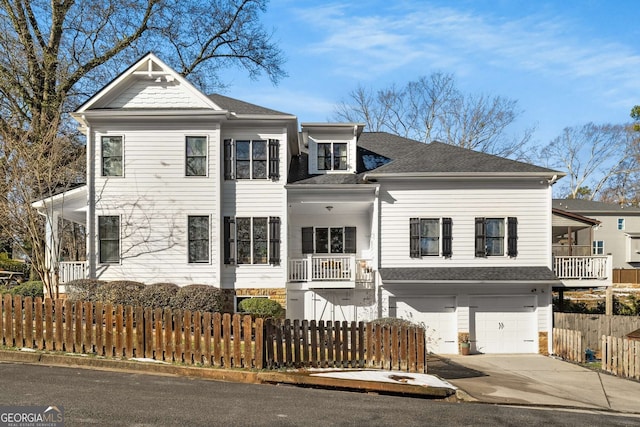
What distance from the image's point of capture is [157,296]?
19312 millimetres

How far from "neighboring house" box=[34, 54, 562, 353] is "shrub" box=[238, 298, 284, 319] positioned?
91 centimetres

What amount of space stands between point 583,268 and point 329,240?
9.57m

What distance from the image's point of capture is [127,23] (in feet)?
107

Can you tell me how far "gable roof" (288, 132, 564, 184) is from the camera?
22141 millimetres

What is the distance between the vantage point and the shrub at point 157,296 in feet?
62.9

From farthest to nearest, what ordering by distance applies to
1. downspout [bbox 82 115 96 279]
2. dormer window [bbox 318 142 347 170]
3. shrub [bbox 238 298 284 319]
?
dormer window [bbox 318 142 347 170] → downspout [bbox 82 115 96 279] → shrub [bbox 238 298 284 319]

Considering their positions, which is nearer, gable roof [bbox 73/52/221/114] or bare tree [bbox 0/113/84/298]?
bare tree [bbox 0/113/84/298]

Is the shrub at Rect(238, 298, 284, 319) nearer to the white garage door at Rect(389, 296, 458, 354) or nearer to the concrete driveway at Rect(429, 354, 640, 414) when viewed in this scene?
the white garage door at Rect(389, 296, 458, 354)

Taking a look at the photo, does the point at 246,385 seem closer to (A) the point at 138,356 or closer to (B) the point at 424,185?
(A) the point at 138,356

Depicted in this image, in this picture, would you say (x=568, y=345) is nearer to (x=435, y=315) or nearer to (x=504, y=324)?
(x=504, y=324)

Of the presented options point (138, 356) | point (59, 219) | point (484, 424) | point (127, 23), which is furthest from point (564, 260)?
point (127, 23)

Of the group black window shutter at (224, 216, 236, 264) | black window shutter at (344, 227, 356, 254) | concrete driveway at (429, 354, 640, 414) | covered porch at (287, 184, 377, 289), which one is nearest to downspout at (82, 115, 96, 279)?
black window shutter at (224, 216, 236, 264)

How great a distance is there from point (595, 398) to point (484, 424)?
547 cm

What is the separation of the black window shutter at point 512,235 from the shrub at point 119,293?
1310 centimetres
